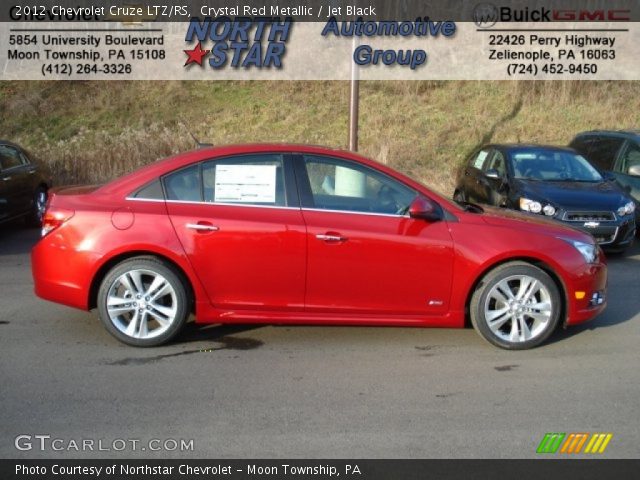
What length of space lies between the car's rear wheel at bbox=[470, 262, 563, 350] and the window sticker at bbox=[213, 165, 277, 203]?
1.84 metres

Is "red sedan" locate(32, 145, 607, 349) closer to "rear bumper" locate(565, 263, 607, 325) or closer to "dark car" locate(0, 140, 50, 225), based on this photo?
"rear bumper" locate(565, 263, 607, 325)

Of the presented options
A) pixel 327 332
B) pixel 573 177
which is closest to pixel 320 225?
pixel 327 332

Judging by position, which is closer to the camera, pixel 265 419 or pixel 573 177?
pixel 265 419

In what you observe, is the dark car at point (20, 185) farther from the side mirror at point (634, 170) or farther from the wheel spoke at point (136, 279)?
the side mirror at point (634, 170)

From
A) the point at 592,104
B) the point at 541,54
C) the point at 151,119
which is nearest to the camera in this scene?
the point at 151,119

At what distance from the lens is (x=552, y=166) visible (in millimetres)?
10641

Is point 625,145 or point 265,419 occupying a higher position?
point 625,145

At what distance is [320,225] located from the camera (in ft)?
18.3

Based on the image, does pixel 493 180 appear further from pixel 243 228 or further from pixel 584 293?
pixel 243 228

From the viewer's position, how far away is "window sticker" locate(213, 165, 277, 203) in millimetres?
5723
